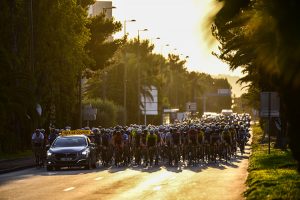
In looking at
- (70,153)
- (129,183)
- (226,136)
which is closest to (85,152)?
(70,153)

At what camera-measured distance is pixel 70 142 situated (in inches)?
1571

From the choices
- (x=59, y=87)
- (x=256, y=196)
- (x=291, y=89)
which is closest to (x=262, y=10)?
(x=291, y=89)

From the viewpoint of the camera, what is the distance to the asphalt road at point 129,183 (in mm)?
24312

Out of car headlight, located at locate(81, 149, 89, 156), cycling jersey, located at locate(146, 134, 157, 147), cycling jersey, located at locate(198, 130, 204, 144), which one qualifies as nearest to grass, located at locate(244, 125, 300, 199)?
car headlight, located at locate(81, 149, 89, 156)

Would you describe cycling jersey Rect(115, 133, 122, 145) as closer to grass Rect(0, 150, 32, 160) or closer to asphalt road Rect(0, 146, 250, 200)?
asphalt road Rect(0, 146, 250, 200)

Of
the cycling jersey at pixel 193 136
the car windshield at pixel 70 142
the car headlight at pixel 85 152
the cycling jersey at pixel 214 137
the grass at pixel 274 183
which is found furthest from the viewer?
the cycling jersey at pixel 214 137

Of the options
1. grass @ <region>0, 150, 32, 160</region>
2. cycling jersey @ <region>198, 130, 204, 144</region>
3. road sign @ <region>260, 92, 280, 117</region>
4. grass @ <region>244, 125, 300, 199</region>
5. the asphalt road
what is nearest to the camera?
grass @ <region>244, 125, 300, 199</region>

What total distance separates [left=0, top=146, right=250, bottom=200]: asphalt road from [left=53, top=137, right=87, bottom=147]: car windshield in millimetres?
1389

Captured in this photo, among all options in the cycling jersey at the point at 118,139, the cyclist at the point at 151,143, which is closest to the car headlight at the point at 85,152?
the cyclist at the point at 151,143

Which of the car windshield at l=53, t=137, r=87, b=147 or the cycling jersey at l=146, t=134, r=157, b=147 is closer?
the car windshield at l=53, t=137, r=87, b=147

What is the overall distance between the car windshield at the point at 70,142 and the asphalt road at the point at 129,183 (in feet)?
4.56

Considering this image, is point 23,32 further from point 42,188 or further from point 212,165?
point 42,188

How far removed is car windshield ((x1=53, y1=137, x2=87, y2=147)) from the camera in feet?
130

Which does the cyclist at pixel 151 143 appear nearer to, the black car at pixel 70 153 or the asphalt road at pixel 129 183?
the asphalt road at pixel 129 183
